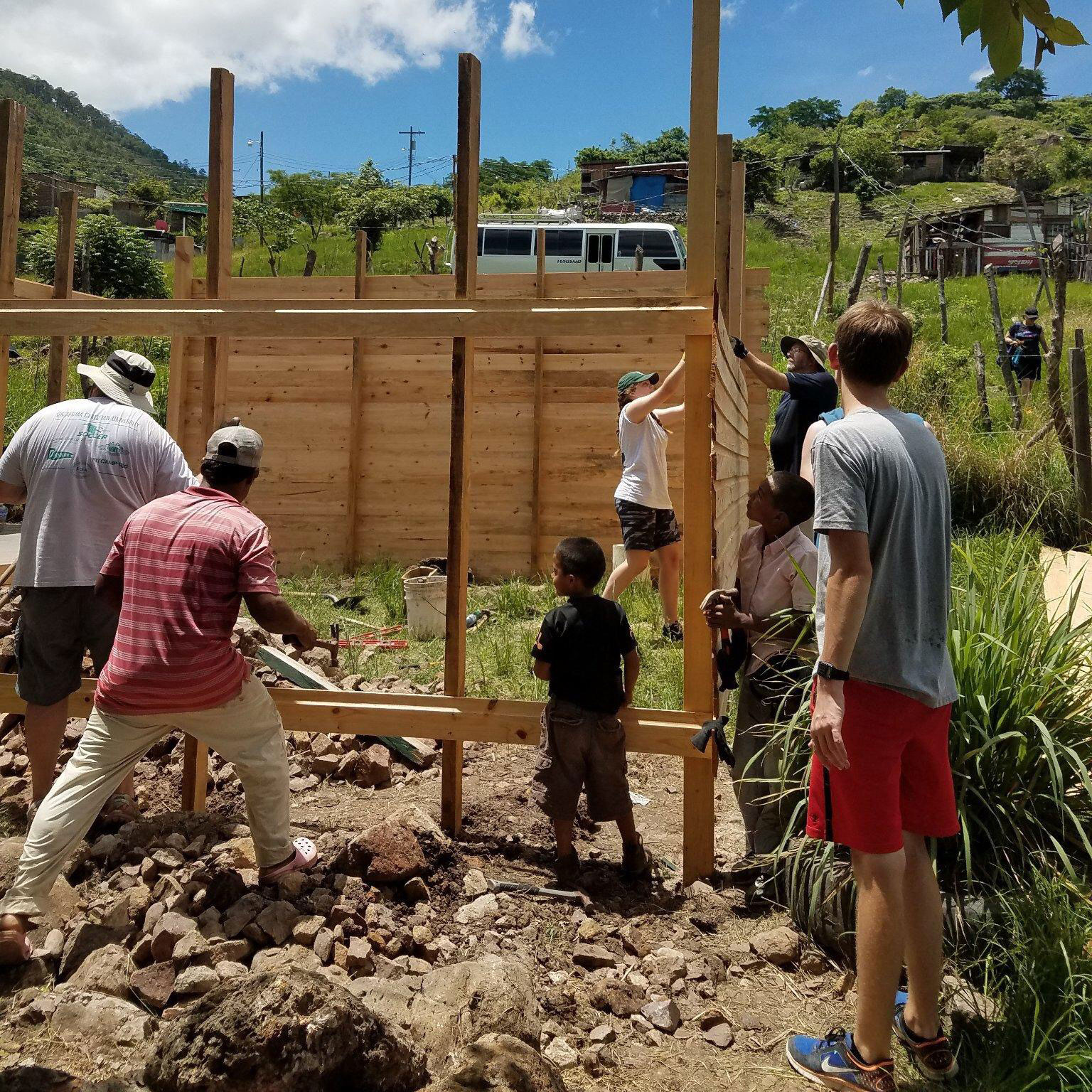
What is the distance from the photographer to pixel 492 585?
910 cm

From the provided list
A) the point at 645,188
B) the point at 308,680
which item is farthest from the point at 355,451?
the point at 645,188

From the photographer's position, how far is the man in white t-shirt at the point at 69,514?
358 centimetres

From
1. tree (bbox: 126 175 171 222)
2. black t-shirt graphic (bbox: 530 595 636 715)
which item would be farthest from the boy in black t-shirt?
tree (bbox: 126 175 171 222)

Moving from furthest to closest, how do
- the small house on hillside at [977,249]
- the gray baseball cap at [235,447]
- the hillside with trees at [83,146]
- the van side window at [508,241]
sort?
the hillside with trees at [83,146], the small house on hillside at [977,249], the van side window at [508,241], the gray baseball cap at [235,447]

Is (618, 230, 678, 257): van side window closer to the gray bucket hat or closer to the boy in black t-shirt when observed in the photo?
the gray bucket hat

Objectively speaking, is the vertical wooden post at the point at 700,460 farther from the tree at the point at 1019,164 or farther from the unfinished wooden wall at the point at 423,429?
the tree at the point at 1019,164

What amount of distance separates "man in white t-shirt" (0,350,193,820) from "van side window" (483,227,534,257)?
1446 centimetres

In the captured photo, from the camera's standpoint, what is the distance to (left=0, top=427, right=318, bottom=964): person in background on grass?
288cm

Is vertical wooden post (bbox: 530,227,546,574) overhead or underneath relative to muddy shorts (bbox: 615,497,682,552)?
overhead

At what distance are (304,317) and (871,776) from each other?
266 cm

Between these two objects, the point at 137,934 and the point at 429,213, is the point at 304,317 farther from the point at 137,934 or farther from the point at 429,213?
the point at 429,213

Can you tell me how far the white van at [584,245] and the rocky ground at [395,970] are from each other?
48.4 feet

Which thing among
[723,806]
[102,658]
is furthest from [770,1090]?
[102,658]

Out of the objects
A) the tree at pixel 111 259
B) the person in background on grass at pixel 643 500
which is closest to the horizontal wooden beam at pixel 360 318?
the person in background on grass at pixel 643 500
